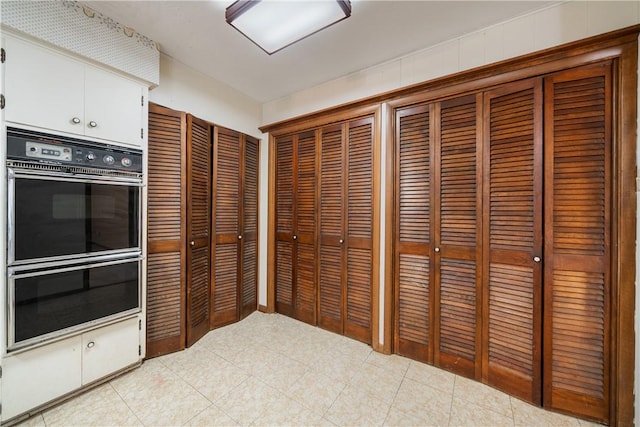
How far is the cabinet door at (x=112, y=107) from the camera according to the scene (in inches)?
66.7

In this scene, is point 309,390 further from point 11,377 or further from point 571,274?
point 571,274

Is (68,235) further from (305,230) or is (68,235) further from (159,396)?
(305,230)

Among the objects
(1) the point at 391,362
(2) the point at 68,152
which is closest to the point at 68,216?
(2) the point at 68,152

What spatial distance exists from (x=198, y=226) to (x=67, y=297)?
1012mm

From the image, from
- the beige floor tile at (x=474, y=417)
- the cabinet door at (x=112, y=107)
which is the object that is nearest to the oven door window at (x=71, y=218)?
the cabinet door at (x=112, y=107)

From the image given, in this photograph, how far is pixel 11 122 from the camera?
1.40 m

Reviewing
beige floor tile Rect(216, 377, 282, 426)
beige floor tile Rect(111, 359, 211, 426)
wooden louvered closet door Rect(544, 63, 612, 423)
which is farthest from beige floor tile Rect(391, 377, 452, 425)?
beige floor tile Rect(111, 359, 211, 426)

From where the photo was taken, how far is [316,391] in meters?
1.75

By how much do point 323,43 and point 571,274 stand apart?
7.88ft

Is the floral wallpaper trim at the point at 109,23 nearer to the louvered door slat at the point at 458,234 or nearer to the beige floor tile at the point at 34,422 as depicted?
the louvered door slat at the point at 458,234

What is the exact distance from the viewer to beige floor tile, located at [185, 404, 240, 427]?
1462 millimetres

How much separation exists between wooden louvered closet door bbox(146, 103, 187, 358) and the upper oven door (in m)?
0.19

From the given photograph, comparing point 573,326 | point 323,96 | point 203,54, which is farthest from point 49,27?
point 573,326

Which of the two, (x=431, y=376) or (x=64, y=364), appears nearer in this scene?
(x=64, y=364)
